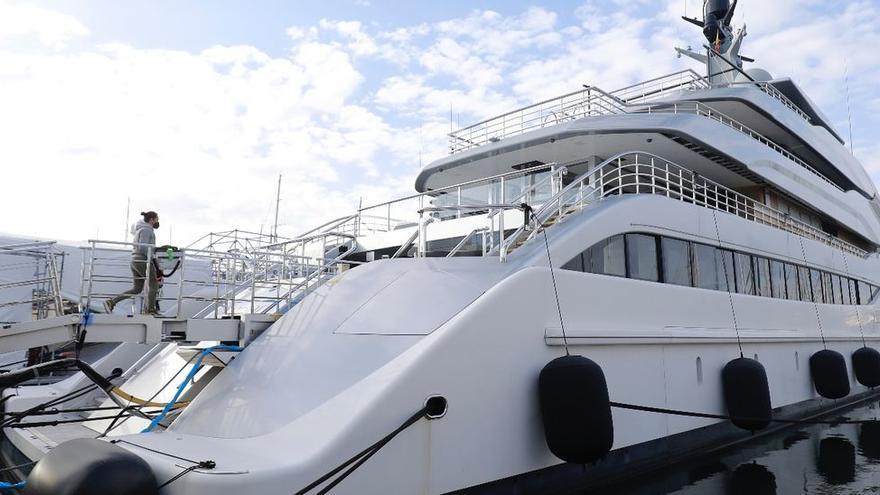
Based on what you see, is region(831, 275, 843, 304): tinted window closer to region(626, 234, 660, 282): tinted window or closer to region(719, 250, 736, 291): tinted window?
region(719, 250, 736, 291): tinted window

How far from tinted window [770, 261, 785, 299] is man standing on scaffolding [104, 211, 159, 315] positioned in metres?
10.8

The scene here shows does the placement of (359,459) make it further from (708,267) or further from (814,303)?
(814,303)

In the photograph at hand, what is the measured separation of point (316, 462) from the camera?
4.23m

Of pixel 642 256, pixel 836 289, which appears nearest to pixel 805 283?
pixel 836 289

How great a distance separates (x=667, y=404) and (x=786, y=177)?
951 cm

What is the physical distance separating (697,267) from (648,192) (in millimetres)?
4683

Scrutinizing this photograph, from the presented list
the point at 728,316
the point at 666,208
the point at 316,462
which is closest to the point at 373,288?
the point at 316,462

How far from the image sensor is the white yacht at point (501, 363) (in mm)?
4562

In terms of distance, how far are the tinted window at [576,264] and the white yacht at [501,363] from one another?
27mm

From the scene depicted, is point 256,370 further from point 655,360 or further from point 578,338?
point 655,360

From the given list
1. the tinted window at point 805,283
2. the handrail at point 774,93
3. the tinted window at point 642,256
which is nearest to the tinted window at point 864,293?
the tinted window at point 805,283

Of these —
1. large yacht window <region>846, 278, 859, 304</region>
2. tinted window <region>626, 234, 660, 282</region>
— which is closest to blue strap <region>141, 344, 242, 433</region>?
tinted window <region>626, 234, 660, 282</region>

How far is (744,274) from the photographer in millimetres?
10711

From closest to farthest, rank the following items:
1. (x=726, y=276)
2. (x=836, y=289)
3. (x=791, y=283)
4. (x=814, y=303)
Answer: (x=726, y=276)
(x=791, y=283)
(x=814, y=303)
(x=836, y=289)
